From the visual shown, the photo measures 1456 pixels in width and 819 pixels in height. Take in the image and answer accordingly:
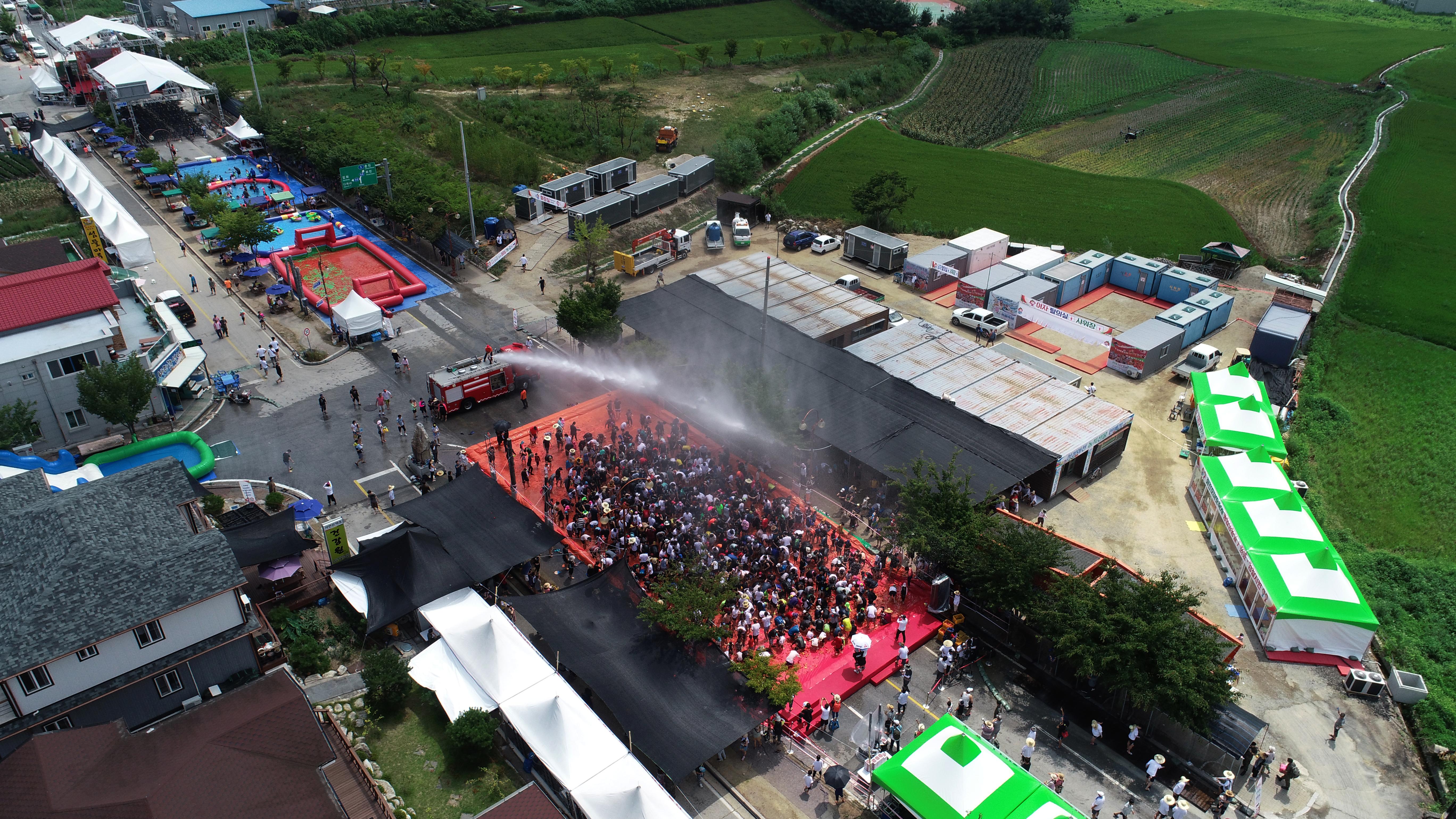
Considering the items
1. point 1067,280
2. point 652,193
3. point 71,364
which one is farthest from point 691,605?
point 652,193

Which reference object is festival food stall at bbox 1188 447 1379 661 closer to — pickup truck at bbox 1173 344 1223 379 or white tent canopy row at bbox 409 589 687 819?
pickup truck at bbox 1173 344 1223 379

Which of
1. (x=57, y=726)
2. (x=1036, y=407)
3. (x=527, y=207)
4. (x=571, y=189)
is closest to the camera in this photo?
(x=57, y=726)

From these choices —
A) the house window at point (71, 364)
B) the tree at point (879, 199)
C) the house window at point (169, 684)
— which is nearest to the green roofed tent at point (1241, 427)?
the tree at point (879, 199)

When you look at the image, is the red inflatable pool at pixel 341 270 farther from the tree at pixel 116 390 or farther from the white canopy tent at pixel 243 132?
the white canopy tent at pixel 243 132

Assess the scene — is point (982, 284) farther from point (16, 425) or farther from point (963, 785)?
point (16, 425)

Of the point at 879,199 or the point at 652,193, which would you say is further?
the point at 652,193

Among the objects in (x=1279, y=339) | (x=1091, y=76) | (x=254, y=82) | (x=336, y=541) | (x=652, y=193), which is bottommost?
(x=336, y=541)

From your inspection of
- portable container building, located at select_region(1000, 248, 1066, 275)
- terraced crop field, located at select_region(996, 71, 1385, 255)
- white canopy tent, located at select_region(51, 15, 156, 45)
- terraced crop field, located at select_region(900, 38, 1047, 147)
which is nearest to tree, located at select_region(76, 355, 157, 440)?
portable container building, located at select_region(1000, 248, 1066, 275)
